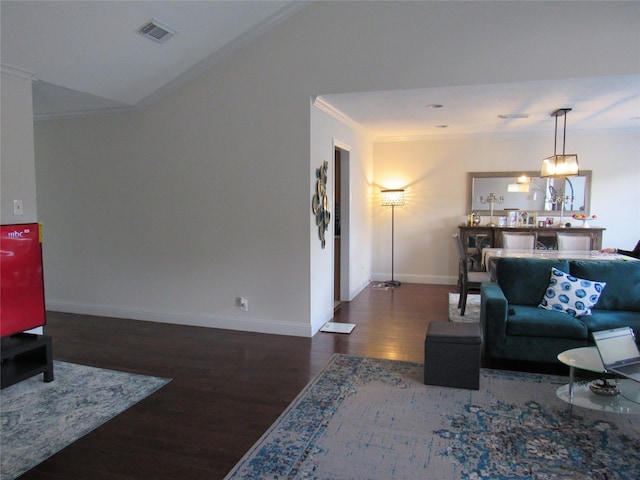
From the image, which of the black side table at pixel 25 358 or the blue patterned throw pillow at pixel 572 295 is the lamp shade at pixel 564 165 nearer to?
the blue patterned throw pillow at pixel 572 295

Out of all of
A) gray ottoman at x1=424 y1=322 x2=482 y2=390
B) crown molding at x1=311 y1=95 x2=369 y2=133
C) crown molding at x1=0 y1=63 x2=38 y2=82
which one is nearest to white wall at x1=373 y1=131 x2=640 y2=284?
crown molding at x1=311 y1=95 x2=369 y2=133

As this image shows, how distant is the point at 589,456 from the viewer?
2463 mm

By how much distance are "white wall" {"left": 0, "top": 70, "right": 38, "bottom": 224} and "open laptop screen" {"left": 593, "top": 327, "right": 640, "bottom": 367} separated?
4.54 metres

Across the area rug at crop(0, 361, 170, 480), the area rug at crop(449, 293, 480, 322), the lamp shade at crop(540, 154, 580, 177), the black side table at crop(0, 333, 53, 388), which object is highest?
the lamp shade at crop(540, 154, 580, 177)

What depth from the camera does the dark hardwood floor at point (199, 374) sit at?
2.49m

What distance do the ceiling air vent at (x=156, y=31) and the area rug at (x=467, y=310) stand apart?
414 centimetres

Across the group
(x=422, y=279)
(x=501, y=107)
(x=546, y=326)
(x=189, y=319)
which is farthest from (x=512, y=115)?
(x=189, y=319)

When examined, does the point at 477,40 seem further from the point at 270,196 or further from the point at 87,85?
the point at 87,85

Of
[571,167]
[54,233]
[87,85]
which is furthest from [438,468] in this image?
[54,233]

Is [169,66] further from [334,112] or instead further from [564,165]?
[564,165]

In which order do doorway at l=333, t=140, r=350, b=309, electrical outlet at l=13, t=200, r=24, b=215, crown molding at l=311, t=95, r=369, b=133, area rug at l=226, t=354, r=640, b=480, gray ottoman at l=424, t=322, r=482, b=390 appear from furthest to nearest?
doorway at l=333, t=140, r=350, b=309, crown molding at l=311, t=95, r=369, b=133, electrical outlet at l=13, t=200, r=24, b=215, gray ottoman at l=424, t=322, r=482, b=390, area rug at l=226, t=354, r=640, b=480

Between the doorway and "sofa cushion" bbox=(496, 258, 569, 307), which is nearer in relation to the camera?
"sofa cushion" bbox=(496, 258, 569, 307)

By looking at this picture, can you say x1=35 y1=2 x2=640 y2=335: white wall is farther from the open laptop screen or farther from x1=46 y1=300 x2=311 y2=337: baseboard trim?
the open laptop screen

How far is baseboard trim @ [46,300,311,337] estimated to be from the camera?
4.69m
